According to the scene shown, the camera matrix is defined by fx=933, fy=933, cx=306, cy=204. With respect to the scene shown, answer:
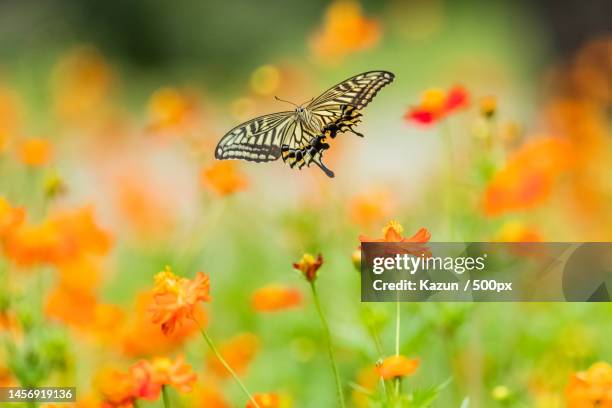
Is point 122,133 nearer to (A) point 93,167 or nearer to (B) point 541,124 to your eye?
(A) point 93,167

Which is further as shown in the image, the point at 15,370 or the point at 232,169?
the point at 232,169

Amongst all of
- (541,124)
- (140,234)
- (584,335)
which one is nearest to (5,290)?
(584,335)

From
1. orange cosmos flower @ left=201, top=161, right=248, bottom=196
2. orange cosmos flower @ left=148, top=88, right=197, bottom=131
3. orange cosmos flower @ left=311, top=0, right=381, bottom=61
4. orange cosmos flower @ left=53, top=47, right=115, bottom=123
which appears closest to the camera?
orange cosmos flower @ left=201, top=161, right=248, bottom=196

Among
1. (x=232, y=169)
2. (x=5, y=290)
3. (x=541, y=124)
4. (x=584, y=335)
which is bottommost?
(x=584, y=335)

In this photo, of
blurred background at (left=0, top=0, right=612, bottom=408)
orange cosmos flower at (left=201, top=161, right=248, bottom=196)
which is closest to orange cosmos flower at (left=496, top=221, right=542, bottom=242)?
blurred background at (left=0, top=0, right=612, bottom=408)

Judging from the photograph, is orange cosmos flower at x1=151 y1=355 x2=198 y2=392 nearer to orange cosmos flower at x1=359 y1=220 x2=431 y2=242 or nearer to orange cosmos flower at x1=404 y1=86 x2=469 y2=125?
orange cosmos flower at x1=359 y1=220 x2=431 y2=242

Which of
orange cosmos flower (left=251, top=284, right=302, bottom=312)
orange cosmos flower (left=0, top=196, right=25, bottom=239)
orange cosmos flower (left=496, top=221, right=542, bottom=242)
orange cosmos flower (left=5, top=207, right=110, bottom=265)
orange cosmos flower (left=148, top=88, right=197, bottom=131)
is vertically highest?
orange cosmos flower (left=148, top=88, right=197, bottom=131)
